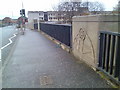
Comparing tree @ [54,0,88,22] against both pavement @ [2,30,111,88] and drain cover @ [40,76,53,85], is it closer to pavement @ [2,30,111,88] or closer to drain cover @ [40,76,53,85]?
pavement @ [2,30,111,88]

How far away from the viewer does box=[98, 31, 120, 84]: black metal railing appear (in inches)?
115

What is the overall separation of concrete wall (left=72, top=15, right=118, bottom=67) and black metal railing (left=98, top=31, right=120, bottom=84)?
0.30 m

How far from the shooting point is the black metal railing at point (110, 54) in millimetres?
2924

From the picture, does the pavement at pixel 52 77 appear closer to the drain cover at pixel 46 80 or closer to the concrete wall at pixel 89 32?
the drain cover at pixel 46 80

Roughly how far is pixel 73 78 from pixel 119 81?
1186 millimetres

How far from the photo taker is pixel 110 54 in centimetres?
334

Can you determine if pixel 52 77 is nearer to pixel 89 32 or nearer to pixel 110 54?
pixel 110 54

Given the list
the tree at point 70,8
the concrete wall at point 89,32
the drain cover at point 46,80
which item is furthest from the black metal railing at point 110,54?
the tree at point 70,8

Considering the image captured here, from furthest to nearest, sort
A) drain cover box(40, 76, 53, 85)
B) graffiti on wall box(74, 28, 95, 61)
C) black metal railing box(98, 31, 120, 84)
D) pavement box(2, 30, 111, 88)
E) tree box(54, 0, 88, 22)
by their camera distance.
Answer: tree box(54, 0, 88, 22) < graffiti on wall box(74, 28, 95, 61) < drain cover box(40, 76, 53, 85) < pavement box(2, 30, 111, 88) < black metal railing box(98, 31, 120, 84)

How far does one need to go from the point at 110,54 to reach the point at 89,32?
1.23 meters

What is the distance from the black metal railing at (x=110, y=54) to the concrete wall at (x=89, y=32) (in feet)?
0.97

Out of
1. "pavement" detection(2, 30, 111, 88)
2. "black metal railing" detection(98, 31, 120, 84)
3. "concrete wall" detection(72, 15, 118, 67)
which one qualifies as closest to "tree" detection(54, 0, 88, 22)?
"concrete wall" detection(72, 15, 118, 67)

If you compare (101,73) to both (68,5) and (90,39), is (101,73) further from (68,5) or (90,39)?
(68,5)

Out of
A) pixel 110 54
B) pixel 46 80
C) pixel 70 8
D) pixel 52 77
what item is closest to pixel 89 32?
pixel 110 54
